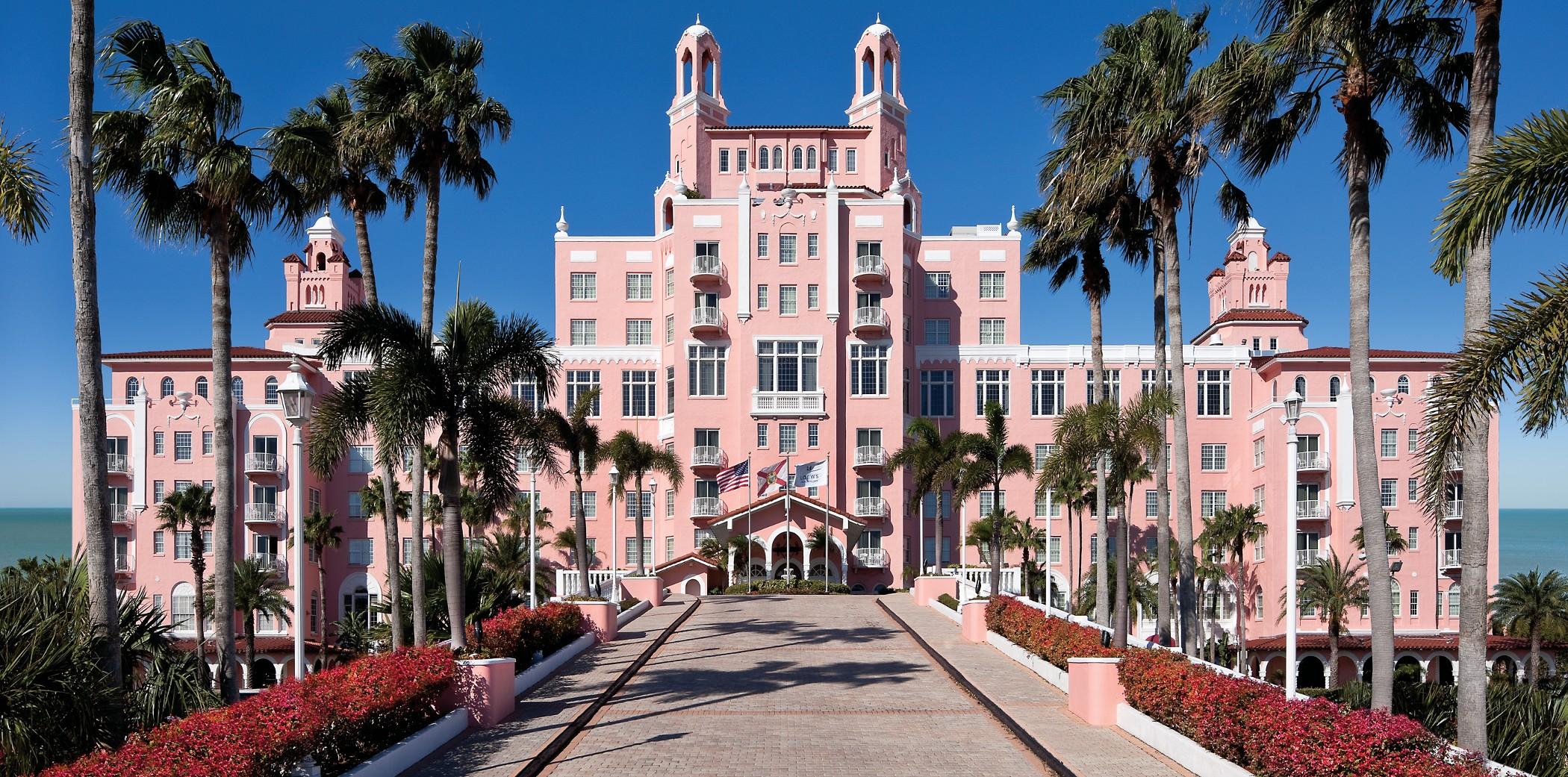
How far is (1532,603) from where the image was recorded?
51.8 m

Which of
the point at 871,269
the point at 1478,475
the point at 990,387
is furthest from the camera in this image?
the point at 990,387

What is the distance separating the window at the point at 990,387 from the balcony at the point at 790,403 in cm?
902

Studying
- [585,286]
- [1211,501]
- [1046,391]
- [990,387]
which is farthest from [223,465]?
[1211,501]

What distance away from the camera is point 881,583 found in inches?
2293

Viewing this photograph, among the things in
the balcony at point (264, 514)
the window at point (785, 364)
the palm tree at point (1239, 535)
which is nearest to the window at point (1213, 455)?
the palm tree at point (1239, 535)

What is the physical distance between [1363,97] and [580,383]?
50983mm

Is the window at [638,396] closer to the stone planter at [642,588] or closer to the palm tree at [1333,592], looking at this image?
the stone planter at [642,588]

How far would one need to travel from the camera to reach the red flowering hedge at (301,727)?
10289 mm

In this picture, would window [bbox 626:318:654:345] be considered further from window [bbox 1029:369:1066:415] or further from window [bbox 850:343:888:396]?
window [bbox 1029:369:1066:415]

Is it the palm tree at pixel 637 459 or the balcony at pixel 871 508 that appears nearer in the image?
the palm tree at pixel 637 459

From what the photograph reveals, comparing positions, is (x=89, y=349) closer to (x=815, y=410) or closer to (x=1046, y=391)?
(x=815, y=410)

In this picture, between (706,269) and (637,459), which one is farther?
(706,269)

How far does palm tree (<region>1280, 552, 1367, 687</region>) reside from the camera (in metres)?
53.0

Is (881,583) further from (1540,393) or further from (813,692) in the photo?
(1540,393)
